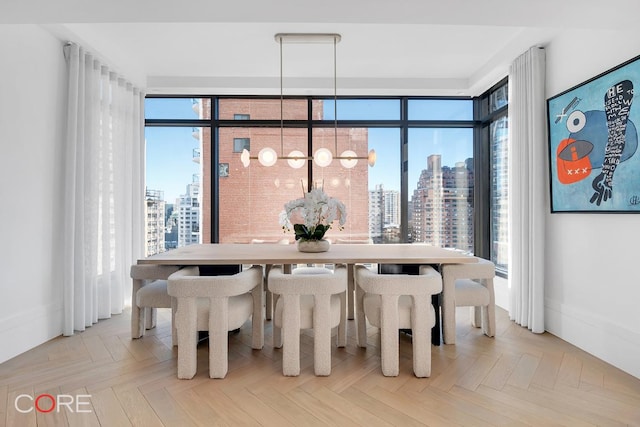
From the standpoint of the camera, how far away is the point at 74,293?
2.97 meters

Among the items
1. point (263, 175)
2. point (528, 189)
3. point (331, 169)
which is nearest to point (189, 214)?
point (263, 175)

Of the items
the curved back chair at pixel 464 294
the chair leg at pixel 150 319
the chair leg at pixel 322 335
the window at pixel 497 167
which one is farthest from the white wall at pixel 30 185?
the window at pixel 497 167

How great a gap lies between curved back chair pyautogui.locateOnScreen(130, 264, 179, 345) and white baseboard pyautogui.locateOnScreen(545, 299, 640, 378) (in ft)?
10.7

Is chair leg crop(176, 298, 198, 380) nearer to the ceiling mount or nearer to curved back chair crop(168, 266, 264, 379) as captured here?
curved back chair crop(168, 266, 264, 379)

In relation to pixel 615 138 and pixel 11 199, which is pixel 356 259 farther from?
pixel 11 199

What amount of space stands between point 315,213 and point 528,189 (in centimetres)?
205

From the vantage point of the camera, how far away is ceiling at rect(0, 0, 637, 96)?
6.78 ft

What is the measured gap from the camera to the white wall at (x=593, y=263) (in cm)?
225

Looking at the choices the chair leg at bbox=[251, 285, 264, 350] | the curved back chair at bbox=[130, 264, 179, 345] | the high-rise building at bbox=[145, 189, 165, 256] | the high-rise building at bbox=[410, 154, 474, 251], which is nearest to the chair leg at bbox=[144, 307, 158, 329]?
the curved back chair at bbox=[130, 264, 179, 345]

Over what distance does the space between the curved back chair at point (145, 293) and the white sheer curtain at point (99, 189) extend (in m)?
0.58

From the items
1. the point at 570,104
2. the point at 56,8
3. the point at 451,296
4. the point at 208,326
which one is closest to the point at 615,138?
the point at 570,104

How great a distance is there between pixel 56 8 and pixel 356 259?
99.3 inches

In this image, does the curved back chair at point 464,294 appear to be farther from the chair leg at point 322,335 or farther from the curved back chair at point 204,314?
the curved back chair at point 204,314

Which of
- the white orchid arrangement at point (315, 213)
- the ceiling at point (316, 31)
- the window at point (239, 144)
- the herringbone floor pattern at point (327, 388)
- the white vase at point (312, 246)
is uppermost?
the ceiling at point (316, 31)
